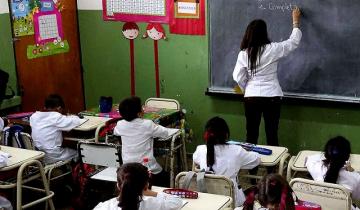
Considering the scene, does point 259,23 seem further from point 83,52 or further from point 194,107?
point 83,52

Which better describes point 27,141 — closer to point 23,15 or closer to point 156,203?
point 23,15

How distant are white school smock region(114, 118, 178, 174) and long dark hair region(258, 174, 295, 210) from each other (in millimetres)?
1712

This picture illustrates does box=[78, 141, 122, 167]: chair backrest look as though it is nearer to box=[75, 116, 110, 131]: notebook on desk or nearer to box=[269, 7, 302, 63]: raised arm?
box=[75, 116, 110, 131]: notebook on desk

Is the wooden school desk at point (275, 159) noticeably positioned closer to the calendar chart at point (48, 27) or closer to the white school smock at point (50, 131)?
the white school smock at point (50, 131)

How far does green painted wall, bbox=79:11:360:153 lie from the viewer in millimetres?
4977

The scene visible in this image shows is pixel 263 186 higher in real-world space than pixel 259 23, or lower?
lower

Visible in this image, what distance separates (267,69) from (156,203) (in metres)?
2.26

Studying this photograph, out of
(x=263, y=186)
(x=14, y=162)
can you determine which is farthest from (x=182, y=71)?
(x=263, y=186)

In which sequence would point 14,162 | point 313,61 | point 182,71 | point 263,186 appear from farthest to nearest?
point 182,71
point 313,61
point 14,162
point 263,186

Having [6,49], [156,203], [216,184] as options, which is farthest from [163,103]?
[156,203]

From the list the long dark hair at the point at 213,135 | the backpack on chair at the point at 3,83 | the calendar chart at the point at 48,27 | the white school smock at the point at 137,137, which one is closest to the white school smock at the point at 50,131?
the white school smock at the point at 137,137

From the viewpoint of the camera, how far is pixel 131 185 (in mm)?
2523

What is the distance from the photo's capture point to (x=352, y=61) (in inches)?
183

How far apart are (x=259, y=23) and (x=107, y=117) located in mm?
1621
